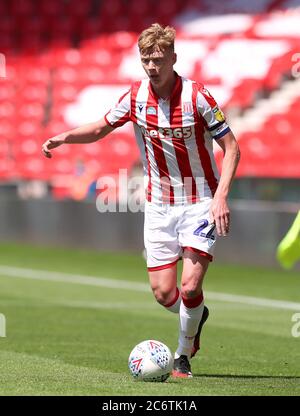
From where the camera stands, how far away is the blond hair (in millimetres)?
7980

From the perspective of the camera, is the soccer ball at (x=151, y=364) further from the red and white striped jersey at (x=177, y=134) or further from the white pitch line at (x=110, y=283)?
the white pitch line at (x=110, y=283)

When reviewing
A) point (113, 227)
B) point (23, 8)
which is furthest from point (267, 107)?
point (23, 8)

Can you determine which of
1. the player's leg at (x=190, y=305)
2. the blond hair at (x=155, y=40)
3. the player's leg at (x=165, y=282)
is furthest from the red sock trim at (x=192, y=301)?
the blond hair at (x=155, y=40)

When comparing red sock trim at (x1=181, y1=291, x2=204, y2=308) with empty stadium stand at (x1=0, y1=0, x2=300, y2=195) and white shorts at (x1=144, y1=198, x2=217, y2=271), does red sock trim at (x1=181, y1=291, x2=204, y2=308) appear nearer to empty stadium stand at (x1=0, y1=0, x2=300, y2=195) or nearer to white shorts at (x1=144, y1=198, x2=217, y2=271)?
white shorts at (x1=144, y1=198, x2=217, y2=271)

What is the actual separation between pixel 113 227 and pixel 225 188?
12.6m

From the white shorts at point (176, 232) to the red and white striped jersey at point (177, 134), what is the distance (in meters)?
0.07

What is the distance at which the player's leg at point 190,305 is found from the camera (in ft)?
27.3

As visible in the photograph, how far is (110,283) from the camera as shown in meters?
16.4

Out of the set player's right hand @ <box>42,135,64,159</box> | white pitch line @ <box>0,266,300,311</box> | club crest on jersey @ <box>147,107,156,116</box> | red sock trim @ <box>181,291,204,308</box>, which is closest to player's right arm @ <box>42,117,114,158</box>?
player's right hand @ <box>42,135,64,159</box>

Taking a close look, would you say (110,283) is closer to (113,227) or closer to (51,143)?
(113,227)

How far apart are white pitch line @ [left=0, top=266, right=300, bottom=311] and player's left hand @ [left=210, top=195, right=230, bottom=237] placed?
5.74 metres
